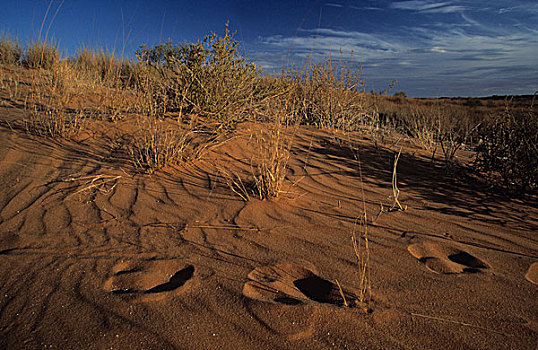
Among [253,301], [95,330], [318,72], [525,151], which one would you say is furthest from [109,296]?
[318,72]

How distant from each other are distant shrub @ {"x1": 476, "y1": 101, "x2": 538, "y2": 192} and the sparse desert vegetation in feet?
0.05

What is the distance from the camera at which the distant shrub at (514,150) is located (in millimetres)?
3104

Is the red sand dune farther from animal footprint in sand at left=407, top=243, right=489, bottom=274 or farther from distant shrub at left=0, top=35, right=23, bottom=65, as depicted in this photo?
distant shrub at left=0, top=35, right=23, bottom=65

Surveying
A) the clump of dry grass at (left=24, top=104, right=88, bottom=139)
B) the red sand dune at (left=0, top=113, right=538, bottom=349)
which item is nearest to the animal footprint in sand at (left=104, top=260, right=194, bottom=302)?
the red sand dune at (left=0, top=113, right=538, bottom=349)

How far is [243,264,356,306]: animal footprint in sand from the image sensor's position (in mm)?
1665

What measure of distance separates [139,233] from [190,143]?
1869 millimetres

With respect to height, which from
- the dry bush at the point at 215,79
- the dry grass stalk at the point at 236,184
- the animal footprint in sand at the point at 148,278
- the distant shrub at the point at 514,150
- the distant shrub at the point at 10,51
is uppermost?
the distant shrub at the point at 10,51

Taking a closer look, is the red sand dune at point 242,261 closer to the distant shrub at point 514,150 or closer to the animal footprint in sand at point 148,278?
the animal footprint in sand at point 148,278

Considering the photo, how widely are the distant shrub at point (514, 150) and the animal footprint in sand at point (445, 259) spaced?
5.32 feet

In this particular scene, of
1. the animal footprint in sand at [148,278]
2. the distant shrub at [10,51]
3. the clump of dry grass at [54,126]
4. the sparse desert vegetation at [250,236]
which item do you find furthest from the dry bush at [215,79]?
the distant shrub at [10,51]

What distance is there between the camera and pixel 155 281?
1.80m

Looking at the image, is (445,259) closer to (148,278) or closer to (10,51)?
(148,278)

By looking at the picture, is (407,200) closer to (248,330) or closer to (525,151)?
(525,151)

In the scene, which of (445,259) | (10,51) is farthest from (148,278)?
(10,51)
